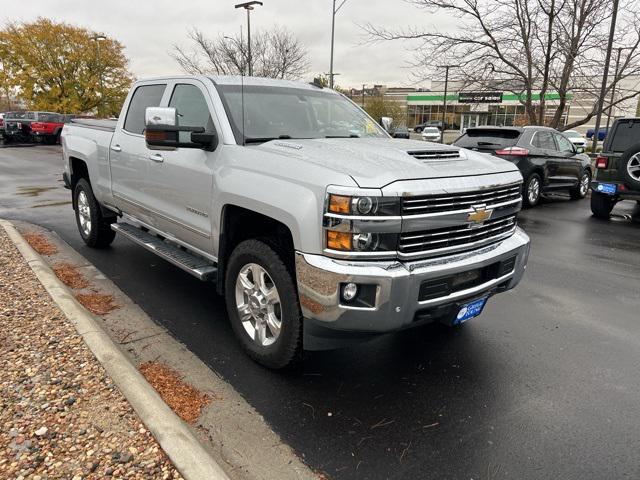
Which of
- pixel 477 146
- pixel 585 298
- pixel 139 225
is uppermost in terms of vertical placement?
pixel 477 146

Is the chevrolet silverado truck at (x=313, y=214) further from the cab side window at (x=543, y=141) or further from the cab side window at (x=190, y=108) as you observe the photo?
the cab side window at (x=543, y=141)

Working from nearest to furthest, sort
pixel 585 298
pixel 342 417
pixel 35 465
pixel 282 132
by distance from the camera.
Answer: pixel 35 465, pixel 342 417, pixel 282 132, pixel 585 298

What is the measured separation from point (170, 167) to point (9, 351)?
176 centimetres

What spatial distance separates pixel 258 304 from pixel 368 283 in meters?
0.96

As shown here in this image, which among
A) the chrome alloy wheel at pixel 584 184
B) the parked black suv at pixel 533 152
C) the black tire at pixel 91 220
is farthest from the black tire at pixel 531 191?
the black tire at pixel 91 220

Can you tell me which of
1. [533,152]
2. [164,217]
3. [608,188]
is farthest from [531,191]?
[164,217]

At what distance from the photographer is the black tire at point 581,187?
39.5ft

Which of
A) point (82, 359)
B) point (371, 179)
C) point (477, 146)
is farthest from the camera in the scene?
point (477, 146)

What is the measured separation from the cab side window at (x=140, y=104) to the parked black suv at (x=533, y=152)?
6960mm

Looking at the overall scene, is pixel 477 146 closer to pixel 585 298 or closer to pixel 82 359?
pixel 585 298

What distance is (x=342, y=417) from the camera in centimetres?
287

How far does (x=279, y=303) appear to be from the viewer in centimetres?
313

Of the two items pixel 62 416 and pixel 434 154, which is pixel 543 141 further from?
pixel 62 416

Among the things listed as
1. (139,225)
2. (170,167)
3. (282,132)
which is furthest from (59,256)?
(282,132)
